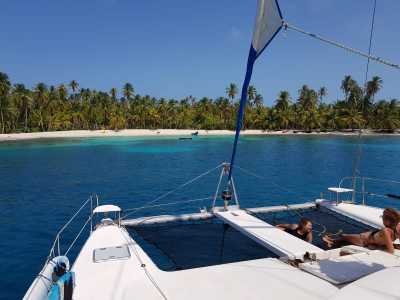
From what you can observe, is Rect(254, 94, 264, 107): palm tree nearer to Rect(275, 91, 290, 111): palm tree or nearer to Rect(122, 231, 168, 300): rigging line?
Rect(275, 91, 290, 111): palm tree

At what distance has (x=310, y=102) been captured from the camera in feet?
363

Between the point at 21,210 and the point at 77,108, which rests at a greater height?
the point at 77,108

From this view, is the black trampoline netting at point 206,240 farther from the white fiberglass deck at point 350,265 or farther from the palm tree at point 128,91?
the palm tree at point 128,91

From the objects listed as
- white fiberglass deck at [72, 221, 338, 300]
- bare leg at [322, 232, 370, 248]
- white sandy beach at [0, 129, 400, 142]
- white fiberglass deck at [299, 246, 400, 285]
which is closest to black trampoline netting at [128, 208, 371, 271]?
bare leg at [322, 232, 370, 248]

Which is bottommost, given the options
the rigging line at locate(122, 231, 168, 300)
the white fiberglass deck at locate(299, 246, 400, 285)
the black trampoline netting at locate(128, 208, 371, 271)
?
the black trampoline netting at locate(128, 208, 371, 271)

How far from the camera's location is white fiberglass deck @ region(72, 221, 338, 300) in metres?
4.76

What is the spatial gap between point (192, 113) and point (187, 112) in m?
2.75

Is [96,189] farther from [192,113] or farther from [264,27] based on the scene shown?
[192,113]

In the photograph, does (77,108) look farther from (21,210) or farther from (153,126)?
(21,210)

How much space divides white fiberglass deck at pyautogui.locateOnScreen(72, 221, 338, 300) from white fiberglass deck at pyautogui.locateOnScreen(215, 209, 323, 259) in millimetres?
531

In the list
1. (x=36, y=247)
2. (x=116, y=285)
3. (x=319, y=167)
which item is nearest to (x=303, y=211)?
(x=116, y=285)

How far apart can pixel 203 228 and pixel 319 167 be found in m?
28.8

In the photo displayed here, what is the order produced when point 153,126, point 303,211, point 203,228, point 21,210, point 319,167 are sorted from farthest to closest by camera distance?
point 153,126 → point 319,167 → point 21,210 → point 303,211 → point 203,228

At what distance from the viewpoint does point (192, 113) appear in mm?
119312
